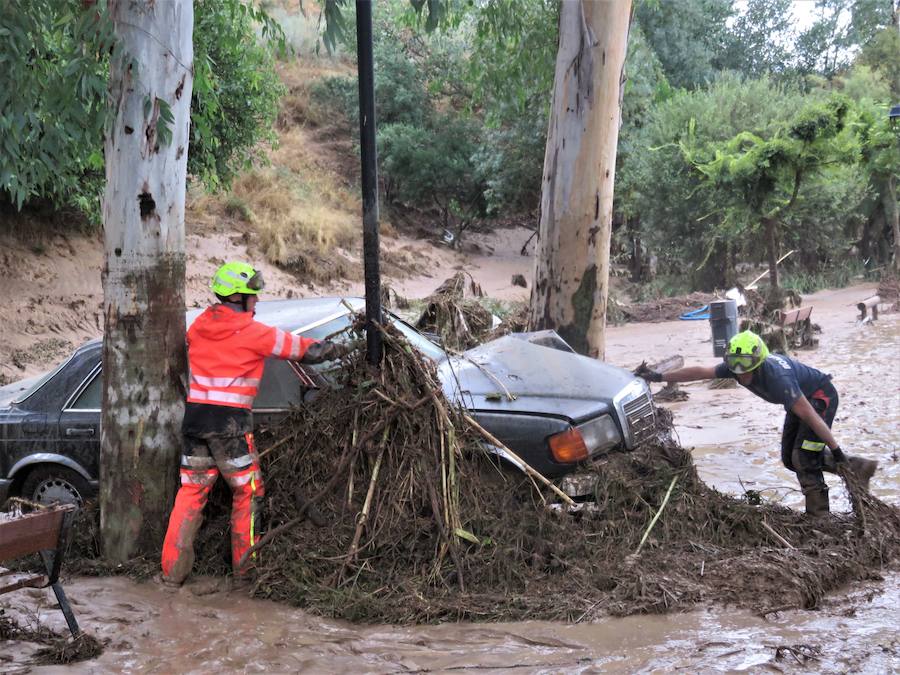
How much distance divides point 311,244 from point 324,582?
19.9 m

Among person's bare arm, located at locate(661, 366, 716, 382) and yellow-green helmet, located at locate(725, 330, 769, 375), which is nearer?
yellow-green helmet, located at locate(725, 330, 769, 375)

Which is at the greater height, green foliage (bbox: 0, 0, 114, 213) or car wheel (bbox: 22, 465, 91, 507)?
green foliage (bbox: 0, 0, 114, 213)

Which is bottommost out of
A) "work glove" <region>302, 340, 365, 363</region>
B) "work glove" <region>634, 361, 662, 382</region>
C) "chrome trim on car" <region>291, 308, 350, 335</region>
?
"work glove" <region>634, 361, 662, 382</region>

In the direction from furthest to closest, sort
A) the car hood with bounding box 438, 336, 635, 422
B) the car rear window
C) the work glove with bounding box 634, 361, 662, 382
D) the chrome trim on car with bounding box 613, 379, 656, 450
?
1. the work glove with bounding box 634, 361, 662, 382
2. the car rear window
3. the chrome trim on car with bounding box 613, 379, 656, 450
4. the car hood with bounding box 438, 336, 635, 422

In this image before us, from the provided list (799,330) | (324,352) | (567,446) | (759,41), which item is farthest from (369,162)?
(759,41)

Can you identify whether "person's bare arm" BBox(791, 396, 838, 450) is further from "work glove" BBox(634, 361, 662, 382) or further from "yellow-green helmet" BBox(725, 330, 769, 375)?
"work glove" BBox(634, 361, 662, 382)

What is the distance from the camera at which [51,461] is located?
6262 mm

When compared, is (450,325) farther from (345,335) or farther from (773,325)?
(773,325)

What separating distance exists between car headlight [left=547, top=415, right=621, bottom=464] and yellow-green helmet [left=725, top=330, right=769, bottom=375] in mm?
1270

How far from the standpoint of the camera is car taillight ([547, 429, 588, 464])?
5.37 meters

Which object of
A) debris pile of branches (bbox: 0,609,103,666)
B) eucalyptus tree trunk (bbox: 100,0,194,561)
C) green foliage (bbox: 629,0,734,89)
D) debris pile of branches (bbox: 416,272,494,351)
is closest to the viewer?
debris pile of branches (bbox: 0,609,103,666)

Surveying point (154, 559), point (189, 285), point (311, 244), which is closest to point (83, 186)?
point (189, 285)

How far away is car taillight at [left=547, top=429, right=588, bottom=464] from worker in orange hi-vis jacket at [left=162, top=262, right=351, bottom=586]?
54.4 inches

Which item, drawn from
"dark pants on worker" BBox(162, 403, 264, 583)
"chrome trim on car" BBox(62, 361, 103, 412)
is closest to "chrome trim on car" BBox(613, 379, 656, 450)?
"dark pants on worker" BBox(162, 403, 264, 583)
